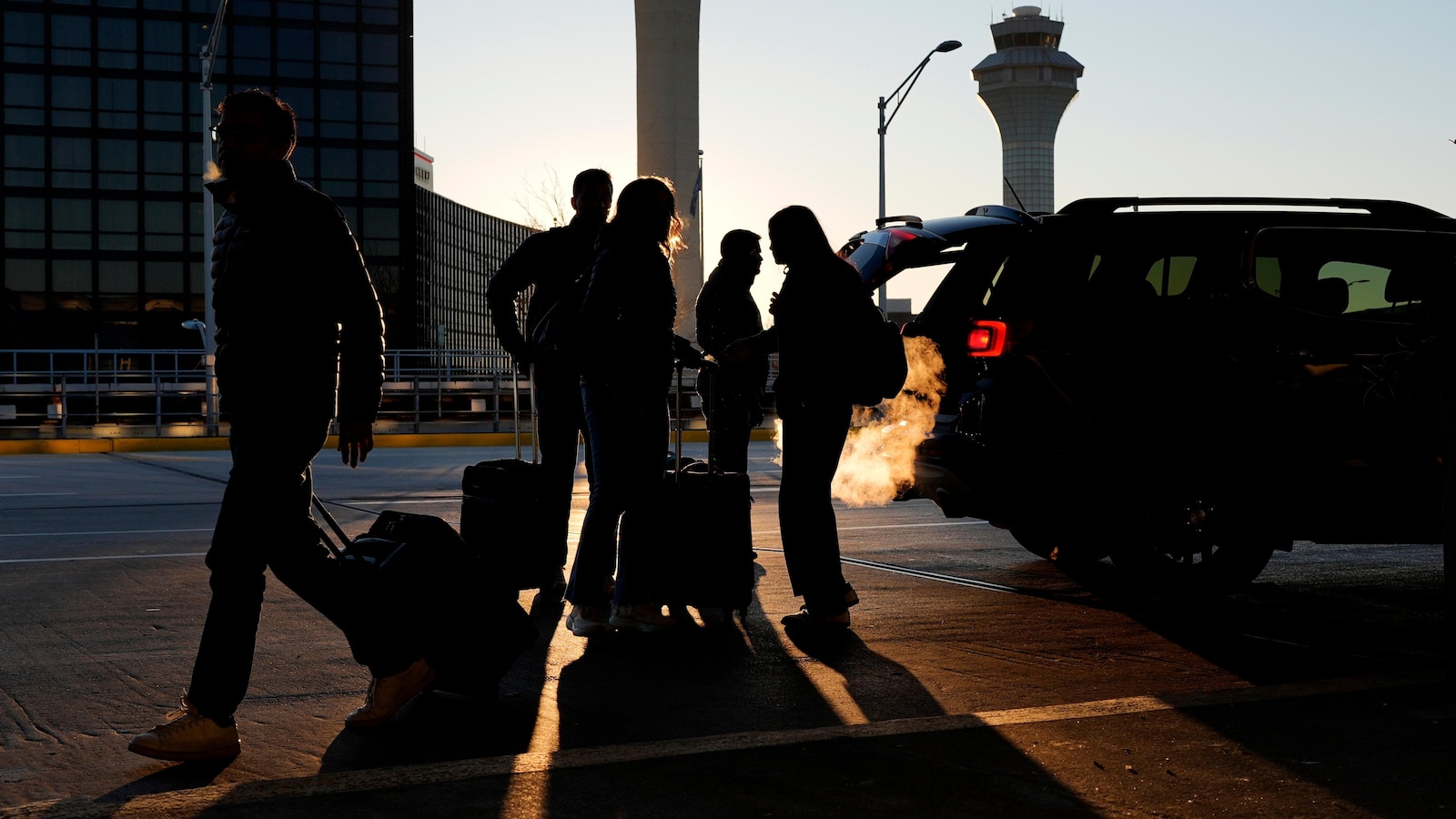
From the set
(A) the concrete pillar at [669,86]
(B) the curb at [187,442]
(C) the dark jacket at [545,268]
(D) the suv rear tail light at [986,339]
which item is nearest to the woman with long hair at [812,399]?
(C) the dark jacket at [545,268]

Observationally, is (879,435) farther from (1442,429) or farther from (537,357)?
(1442,429)

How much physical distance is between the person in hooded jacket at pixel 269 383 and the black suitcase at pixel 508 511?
2.26 metres

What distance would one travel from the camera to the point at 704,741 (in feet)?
14.4

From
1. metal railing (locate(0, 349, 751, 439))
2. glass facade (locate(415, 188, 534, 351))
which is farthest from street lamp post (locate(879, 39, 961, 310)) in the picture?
glass facade (locate(415, 188, 534, 351))

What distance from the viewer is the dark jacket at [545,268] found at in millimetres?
6816

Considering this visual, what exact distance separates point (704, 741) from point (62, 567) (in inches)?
206

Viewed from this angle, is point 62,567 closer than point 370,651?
No

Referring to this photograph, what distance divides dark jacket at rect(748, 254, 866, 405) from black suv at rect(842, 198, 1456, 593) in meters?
1.16

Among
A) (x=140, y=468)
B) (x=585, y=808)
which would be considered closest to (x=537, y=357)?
(x=585, y=808)

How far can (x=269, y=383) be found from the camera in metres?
4.31

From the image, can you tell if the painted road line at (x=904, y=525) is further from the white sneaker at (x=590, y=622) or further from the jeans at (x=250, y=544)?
the jeans at (x=250, y=544)

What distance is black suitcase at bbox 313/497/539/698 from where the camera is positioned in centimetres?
465

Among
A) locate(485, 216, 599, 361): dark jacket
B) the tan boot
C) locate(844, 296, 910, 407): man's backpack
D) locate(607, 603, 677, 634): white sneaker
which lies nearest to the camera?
the tan boot

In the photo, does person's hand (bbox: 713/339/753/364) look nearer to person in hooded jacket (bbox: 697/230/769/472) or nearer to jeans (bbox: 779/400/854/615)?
jeans (bbox: 779/400/854/615)
